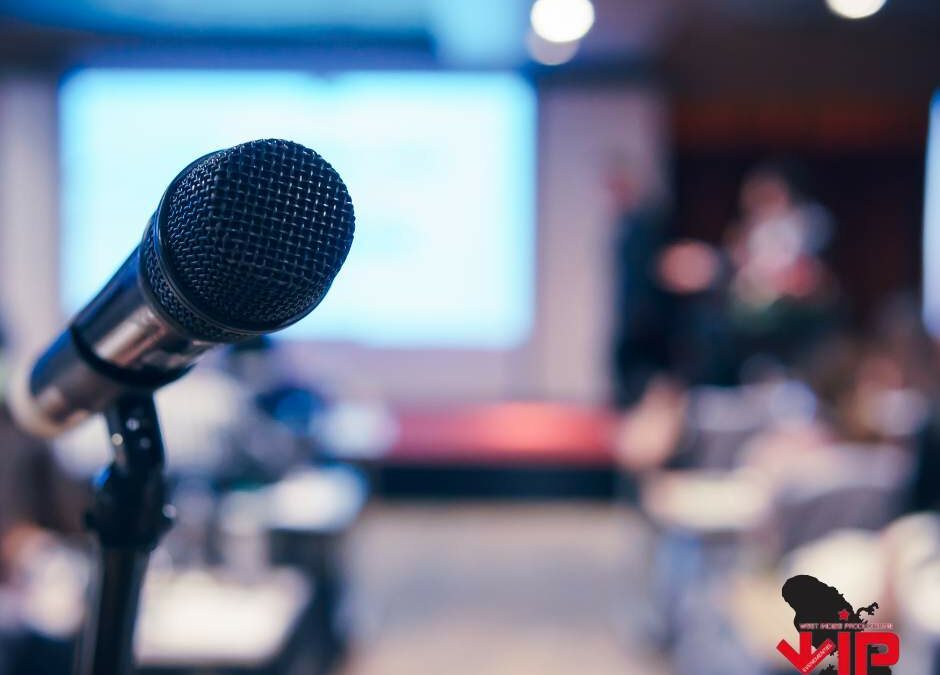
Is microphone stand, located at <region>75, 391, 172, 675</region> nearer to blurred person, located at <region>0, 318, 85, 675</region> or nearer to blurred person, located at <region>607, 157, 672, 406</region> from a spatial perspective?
blurred person, located at <region>0, 318, 85, 675</region>

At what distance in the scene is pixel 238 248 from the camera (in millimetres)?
485

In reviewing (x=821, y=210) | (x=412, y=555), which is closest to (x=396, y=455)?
(x=412, y=555)

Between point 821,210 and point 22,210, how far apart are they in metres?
7.34

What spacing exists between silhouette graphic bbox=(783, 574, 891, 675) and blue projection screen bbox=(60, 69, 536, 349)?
21.4ft

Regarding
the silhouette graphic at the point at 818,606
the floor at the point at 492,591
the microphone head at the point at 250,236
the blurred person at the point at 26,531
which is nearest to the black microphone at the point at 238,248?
the microphone head at the point at 250,236

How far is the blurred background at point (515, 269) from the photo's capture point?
12.5 feet

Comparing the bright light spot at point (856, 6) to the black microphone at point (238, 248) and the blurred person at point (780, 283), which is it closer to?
the blurred person at point (780, 283)

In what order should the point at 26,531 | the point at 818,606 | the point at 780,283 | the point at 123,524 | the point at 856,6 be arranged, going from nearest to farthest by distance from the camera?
the point at 818,606 → the point at 123,524 → the point at 26,531 → the point at 856,6 → the point at 780,283

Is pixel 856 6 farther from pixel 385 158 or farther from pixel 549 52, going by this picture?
pixel 385 158

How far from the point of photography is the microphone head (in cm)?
49

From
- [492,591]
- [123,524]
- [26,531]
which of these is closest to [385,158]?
[492,591]

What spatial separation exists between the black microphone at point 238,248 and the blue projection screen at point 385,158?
637 cm

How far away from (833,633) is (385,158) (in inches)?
265

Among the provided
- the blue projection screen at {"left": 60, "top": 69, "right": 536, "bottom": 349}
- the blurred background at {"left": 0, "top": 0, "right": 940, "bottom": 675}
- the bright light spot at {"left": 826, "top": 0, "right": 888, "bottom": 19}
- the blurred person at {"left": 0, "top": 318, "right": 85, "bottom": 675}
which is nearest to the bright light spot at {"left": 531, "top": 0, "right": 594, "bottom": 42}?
the bright light spot at {"left": 826, "top": 0, "right": 888, "bottom": 19}
